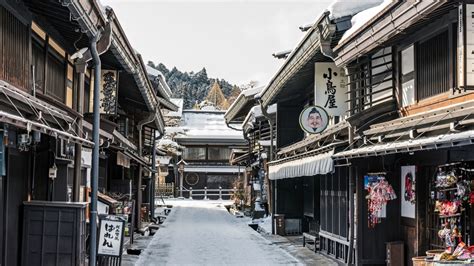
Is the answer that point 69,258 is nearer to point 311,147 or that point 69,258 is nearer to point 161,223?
point 311,147

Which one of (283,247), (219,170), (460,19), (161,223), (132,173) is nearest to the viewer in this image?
(460,19)

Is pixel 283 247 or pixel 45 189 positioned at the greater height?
pixel 45 189

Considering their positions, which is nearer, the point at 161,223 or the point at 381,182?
the point at 381,182

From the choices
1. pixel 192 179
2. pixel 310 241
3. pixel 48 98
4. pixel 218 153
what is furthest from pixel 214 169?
pixel 48 98

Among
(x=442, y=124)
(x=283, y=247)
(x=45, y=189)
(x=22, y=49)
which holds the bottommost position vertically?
(x=283, y=247)

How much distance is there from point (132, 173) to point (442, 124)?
2157cm

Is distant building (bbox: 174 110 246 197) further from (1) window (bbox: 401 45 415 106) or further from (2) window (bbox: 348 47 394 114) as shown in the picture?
(1) window (bbox: 401 45 415 106)

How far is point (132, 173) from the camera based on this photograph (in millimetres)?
31031

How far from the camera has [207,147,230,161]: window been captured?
2901 inches

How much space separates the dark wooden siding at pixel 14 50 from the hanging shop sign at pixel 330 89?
29.1ft

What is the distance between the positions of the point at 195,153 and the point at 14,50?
63.3 metres

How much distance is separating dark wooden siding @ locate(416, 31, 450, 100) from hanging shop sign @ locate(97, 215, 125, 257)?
645 centimetres

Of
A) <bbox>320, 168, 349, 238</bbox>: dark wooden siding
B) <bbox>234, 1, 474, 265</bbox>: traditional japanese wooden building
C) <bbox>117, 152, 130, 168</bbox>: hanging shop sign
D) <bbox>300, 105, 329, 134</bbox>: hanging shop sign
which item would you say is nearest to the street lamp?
<bbox>117, 152, 130, 168</bbox>: hanging shop sign

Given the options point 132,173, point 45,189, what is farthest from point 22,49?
point 132,173
